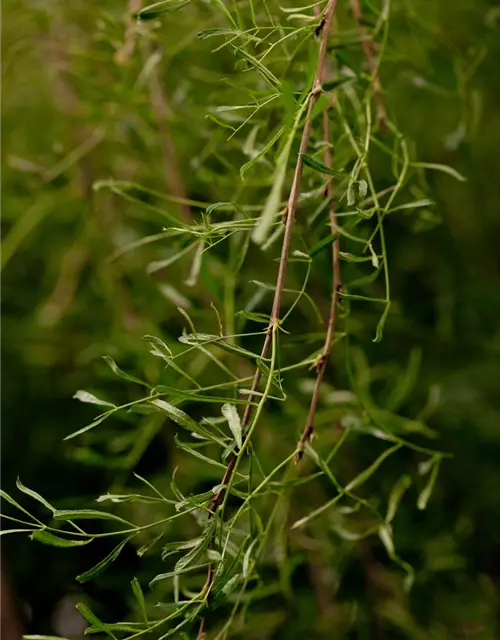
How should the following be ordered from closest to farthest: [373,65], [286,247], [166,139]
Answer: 1. [286,247]
2. [373,65]
3. [166,139]

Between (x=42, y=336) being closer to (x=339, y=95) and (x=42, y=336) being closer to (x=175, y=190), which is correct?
(x=175, y=190)

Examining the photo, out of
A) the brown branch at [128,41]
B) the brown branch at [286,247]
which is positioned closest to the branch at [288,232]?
the brown branch at [286,247]

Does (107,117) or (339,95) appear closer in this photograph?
(339,95)

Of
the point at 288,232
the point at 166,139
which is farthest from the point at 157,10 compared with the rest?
the point at 166,139

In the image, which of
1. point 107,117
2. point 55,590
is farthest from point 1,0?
point 55,590

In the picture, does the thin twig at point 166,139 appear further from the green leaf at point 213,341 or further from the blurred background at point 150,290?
the green leaf at point 213,341

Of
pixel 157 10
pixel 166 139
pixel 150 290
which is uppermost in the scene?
pixel 157 10

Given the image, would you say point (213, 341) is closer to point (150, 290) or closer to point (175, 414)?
point (175, 414)
